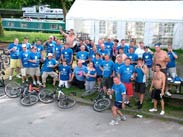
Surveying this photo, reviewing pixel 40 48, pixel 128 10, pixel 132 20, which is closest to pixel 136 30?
pixel 132 20

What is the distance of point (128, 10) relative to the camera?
23.1 metres

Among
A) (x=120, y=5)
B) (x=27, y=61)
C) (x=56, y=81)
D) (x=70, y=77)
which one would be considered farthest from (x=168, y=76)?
(x=120, y=5)

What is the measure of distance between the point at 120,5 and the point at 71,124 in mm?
15438

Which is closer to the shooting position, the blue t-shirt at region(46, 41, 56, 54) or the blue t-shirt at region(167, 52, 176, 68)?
the blue t-shirt at region(167, 52, 176, 68)

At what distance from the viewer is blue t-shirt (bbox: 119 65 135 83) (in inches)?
442

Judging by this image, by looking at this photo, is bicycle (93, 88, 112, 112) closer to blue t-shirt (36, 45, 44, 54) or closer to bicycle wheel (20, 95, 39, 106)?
bicycle wheel (20, 95, 39, 106)

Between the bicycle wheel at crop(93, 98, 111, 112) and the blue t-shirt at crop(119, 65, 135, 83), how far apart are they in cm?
100

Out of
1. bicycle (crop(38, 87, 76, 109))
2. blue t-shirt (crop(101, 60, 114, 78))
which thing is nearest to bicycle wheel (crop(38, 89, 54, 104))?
bicycle (crop(38, 87, 76, 109))

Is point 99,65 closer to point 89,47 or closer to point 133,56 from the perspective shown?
point 133,56

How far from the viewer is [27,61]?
45.1 ft

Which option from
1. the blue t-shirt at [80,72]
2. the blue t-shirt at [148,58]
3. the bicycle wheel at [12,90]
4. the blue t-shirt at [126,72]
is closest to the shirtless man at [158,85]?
the blue t-shirt at [126,72]

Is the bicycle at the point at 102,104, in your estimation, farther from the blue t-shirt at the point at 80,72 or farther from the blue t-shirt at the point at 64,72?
the blue t-shirt at the point at 64,72

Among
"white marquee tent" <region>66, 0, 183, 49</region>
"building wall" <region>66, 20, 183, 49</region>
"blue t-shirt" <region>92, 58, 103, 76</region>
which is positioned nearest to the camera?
"blue t-shirt" <region>92, 58, 103, 76</region>

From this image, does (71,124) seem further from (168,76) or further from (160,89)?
(168,76)
